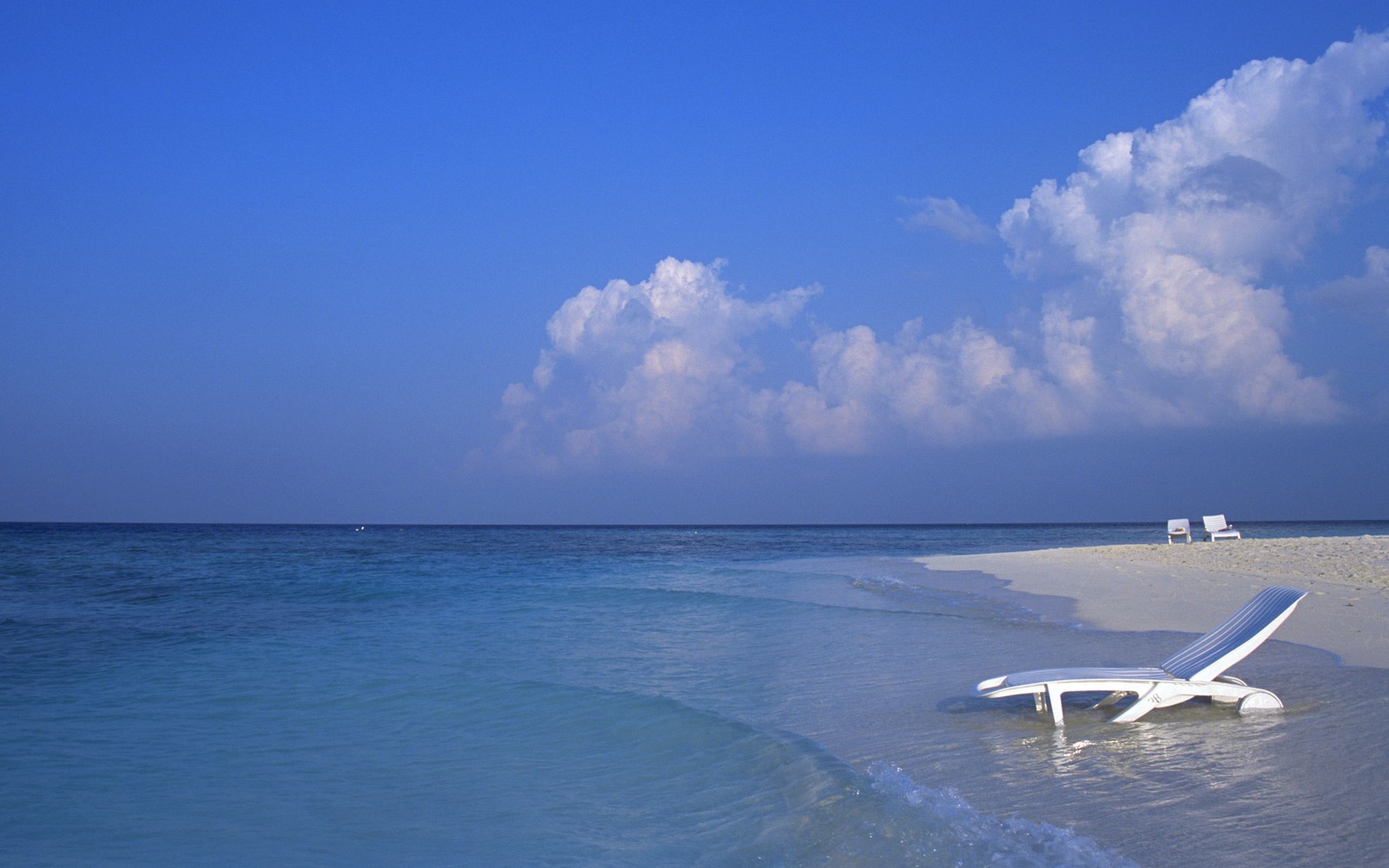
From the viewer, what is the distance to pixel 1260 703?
7676mm

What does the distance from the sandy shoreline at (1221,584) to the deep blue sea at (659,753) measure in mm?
675

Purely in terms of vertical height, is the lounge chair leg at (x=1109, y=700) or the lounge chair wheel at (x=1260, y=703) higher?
the lounge chair wheel at (x=1260, y=703)

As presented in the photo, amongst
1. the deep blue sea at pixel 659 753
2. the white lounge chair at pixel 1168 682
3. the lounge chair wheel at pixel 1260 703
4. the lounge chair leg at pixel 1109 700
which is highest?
the white lounge chair at pixel 1168 682

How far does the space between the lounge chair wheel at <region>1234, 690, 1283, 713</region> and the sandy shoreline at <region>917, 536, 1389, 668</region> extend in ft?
8.56

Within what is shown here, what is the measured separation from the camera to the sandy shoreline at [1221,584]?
11.8m

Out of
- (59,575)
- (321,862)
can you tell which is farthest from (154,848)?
(59,575)

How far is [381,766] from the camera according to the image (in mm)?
7594

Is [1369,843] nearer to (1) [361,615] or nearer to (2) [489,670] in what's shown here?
(2) [489,670]

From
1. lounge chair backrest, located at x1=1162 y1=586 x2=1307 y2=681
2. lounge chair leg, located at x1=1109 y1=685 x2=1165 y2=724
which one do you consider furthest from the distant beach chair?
lounge chair leg, located at x1=1109 y1=685 x2=1165 y2=724

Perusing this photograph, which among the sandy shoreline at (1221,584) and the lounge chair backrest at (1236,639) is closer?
the lounge chair backrest at (1236,639)

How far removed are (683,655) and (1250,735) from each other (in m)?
7.47

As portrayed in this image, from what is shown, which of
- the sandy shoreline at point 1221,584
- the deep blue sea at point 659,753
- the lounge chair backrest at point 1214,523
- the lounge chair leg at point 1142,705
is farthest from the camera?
the lounge chair backrest at point 1214,523

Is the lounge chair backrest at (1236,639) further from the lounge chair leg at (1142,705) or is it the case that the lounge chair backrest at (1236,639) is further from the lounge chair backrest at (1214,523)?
the lounge chair backrest at (1214,523)

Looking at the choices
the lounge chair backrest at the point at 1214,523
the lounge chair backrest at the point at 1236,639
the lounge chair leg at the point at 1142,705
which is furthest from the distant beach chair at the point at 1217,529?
the lounge chair leg at the point at 1142,705
